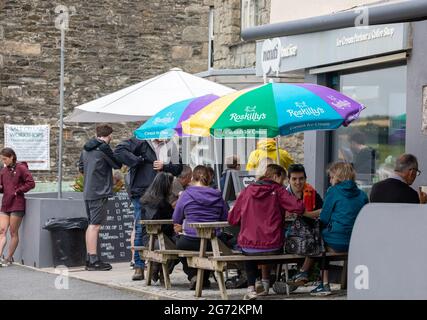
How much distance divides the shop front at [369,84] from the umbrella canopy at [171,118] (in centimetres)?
186

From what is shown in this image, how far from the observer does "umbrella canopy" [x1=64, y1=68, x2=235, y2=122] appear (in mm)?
14992

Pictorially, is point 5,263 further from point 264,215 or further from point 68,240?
point 264,215

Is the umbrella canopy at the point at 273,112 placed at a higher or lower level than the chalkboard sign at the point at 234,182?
higher

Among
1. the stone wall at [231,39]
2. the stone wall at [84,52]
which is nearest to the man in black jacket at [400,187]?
the stone wall at [231,39]

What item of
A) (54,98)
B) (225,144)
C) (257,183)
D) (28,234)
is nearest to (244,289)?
(257,183)

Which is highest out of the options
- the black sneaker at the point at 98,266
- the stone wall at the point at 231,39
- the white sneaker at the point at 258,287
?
the stone wall at the point at 231,39

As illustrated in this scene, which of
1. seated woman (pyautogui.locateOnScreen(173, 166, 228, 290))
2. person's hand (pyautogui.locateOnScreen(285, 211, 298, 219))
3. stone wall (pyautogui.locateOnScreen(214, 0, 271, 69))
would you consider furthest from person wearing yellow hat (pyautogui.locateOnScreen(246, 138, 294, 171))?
stone wall (pyautogui.locateOnScreen(214, 0, 271, 69))

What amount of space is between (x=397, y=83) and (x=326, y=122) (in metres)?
1.95

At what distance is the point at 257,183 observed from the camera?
38.1ft

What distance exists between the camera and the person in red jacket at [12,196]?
1619 centimetres

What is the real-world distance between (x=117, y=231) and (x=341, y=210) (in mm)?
5231

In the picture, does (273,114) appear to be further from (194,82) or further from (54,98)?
(54,98)

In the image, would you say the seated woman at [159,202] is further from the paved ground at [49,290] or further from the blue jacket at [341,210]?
the blue jacket at [341,210]

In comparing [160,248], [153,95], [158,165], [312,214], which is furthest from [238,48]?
[312,214]
